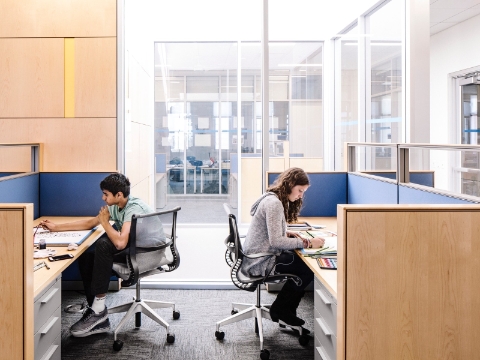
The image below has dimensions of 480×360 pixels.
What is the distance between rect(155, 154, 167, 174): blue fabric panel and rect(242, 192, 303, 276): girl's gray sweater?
2.89 meters

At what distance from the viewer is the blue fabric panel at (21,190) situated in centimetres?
323

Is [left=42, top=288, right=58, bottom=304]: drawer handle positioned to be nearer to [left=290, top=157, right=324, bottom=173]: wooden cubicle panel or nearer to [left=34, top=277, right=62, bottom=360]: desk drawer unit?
[left=34, top=277, right=62, bottom=360]: desk drawer unit

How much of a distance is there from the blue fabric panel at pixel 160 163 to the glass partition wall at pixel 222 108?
0.01 metres

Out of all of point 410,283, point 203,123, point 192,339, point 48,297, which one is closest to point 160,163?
point 203,123

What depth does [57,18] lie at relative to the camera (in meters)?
3.94

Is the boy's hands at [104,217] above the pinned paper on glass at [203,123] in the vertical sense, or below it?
below

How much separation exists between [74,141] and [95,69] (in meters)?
0.61

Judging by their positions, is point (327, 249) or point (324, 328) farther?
point (327, 249)

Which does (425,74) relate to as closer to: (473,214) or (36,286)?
(473,214)

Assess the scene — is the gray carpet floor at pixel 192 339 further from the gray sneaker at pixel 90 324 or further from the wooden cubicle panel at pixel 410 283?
the wooden cubicle panel at pixel 410 283

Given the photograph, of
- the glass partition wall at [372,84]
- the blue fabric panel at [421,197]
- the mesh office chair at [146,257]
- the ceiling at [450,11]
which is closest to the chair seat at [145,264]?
the mesh office chair at [146,257]

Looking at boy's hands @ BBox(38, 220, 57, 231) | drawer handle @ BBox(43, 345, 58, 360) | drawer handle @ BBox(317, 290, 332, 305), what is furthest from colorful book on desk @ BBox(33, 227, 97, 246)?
drawer handle @ BBox(317, 290, 332, 305)

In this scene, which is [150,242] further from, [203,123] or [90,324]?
[203,123]

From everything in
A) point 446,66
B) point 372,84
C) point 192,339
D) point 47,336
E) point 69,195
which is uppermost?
point 446,66
